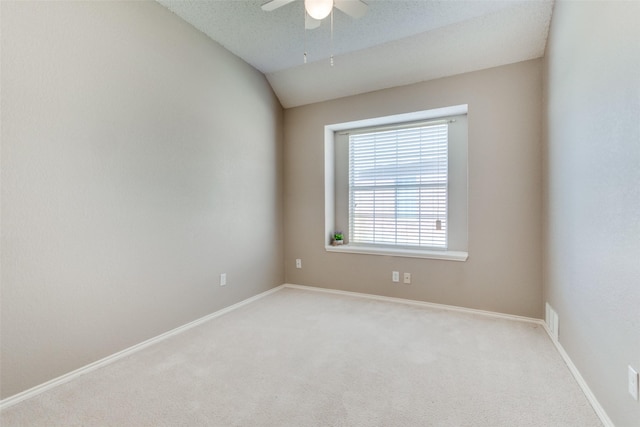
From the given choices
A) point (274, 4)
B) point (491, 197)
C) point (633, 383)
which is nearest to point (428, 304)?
point (491, 197)

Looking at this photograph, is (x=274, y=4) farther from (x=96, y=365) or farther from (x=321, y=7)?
(x=96, y=365)

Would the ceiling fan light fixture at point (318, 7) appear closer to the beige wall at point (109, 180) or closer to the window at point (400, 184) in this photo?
the beige wall at point (109, 180)

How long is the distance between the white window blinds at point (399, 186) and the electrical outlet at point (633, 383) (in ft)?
7.27

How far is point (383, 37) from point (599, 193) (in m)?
2.29

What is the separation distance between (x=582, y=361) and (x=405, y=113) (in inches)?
105

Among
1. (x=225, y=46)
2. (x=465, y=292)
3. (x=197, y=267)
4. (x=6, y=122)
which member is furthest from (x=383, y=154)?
(x=6, y=122)

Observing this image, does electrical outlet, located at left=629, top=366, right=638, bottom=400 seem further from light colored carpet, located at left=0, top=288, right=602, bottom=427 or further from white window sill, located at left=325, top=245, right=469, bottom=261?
white window sill, located at left=325, top=245, right=469, bottom=261

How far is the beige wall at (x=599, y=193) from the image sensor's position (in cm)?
128

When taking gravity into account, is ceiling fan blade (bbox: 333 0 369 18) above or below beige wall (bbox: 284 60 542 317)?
above

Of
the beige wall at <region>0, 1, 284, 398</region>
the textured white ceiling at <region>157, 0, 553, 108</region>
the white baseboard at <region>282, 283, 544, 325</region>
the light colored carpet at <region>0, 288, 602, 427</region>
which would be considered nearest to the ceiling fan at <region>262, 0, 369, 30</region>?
the textured white ceiling at <region>157, 0, 553, 108</region>

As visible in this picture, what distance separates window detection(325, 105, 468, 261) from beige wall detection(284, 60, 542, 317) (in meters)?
0.15

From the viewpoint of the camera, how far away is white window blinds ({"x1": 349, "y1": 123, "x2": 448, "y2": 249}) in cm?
350

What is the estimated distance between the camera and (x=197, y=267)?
2.87 metres

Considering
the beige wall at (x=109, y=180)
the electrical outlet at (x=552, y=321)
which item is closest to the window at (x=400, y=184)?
the electrical outlet at (x=552, y=321)
